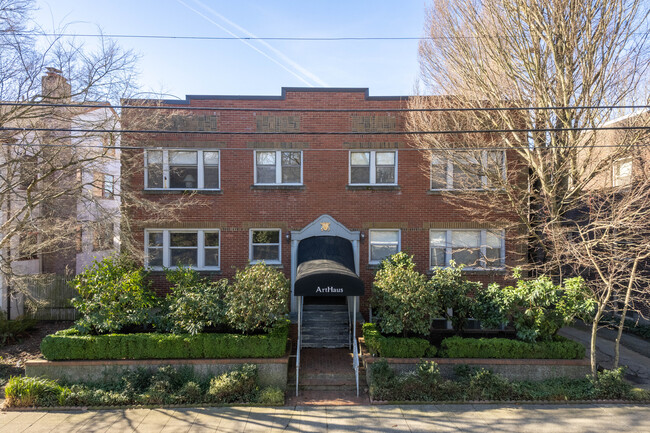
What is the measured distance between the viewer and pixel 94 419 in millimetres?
7348

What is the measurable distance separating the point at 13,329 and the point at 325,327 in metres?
10.0

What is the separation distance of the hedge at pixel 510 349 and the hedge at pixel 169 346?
4424 mm

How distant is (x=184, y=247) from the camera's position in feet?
41.5

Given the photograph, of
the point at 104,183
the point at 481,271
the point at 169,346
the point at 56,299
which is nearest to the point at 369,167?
the point at 481,271

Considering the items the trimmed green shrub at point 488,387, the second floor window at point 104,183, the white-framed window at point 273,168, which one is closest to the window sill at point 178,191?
the second floor window at point 104,183

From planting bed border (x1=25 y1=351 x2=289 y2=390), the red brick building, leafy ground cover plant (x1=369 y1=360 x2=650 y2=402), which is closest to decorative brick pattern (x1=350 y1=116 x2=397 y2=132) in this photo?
the red brick building

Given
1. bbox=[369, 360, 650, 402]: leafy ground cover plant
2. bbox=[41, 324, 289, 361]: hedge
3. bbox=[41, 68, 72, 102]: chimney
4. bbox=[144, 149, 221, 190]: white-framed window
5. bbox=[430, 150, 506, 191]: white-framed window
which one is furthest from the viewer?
bbox=[144, 149, 221, 190]: white-framed window

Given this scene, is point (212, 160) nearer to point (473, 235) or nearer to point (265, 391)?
point (265, 391)

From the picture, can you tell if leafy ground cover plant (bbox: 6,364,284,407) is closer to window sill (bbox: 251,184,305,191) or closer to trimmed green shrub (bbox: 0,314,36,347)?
trimmed green shrub (bbox: 0,314,36,347)

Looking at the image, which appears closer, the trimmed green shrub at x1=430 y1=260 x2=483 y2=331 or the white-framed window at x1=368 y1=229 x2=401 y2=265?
the trimmed green shrub at x1=430 y1=260 x2=483 y2=331

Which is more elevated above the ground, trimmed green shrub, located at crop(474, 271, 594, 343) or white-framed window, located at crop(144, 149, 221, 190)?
white-framed window, located at crop(144, 149, 221, 190)

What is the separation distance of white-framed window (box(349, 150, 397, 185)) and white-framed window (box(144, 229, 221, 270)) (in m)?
5.38

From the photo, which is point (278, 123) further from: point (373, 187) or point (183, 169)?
point (373, 187)

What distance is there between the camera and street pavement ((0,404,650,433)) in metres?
6.97
